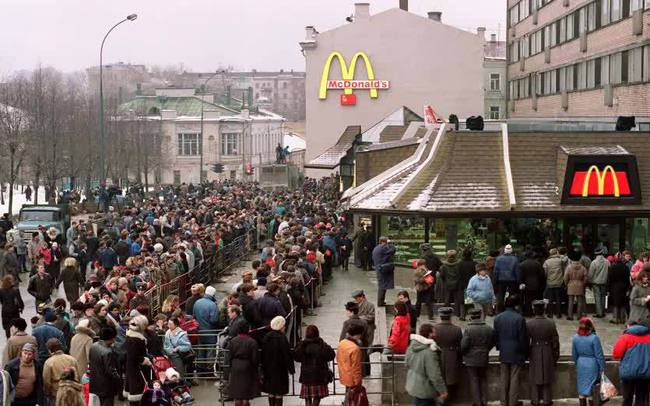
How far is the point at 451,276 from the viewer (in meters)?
21.3

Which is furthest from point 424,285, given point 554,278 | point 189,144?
point 189,144

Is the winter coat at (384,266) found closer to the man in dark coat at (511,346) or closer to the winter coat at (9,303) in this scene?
the winter coat at (9,303)

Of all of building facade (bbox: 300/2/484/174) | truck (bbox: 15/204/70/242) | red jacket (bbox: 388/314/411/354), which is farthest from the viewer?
building facade (bbox: 300/2/484/174)

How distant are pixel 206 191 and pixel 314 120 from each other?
35.2ft

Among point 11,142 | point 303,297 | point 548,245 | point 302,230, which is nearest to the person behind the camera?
point 303,297

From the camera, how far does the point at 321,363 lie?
14953 mm

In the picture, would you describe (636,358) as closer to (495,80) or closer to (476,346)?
(476,346)

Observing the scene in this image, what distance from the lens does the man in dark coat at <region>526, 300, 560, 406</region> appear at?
50.3 feet

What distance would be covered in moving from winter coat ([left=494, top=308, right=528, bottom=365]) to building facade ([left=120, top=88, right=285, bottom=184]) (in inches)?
3268

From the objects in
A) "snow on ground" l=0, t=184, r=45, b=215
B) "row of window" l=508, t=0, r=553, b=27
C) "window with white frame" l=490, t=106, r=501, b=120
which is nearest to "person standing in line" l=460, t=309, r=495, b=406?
"row of window" l=508, t=0, r=553, b=27

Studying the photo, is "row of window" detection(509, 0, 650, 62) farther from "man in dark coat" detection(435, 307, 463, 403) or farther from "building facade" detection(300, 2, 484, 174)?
"man in dark coat" detection(435, 307, 463, 403)

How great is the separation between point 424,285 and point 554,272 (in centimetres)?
248

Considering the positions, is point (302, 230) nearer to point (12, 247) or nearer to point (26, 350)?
point (12, 247)

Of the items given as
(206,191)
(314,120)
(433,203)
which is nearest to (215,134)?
(314,120)
